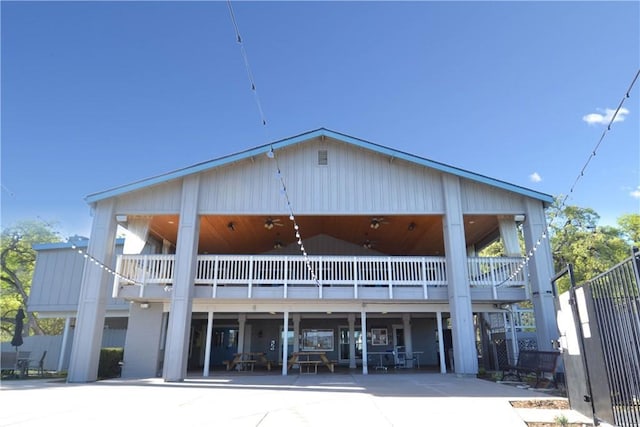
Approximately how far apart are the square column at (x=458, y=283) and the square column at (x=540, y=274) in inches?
66.9

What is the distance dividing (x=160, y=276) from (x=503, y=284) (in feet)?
31.6

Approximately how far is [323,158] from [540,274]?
21.8 feet

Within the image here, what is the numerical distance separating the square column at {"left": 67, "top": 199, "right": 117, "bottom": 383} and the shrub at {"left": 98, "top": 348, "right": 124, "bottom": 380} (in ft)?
4.36

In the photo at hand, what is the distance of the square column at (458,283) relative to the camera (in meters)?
10.2

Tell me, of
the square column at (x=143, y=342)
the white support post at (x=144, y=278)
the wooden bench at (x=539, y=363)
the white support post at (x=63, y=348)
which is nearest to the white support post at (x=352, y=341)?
the wooden bench at (x=539, y=363)

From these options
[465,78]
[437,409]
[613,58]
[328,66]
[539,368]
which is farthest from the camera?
[465,78]

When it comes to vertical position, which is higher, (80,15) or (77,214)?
(80,15)

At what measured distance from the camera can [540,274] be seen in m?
10.7

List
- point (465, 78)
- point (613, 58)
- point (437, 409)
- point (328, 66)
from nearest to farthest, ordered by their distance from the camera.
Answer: point (437, 409) → point (613, 58) → point (328, 66) → point (465, 78)

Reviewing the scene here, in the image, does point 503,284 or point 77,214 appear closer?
point 503,284

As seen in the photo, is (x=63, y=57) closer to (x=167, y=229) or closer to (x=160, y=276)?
(x=167, y=229)

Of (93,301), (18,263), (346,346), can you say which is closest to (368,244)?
(346,346)

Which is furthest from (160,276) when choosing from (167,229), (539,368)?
(539,368)

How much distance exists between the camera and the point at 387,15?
11117mm
